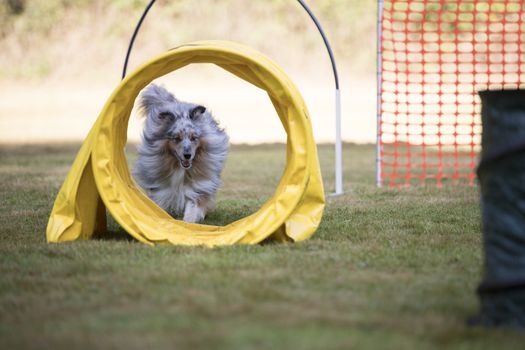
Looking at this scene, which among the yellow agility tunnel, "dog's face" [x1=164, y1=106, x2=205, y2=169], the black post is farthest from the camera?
"dog's face" [x1=164, y1=106, x2=205, y2=169]

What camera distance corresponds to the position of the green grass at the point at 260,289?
3.02 m

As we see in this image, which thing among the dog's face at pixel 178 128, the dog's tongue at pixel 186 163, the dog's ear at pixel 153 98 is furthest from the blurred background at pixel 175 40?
the dog's tongue at pixel 186 163

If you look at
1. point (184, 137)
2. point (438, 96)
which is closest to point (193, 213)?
point (184, 137)

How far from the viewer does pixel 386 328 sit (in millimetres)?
3141

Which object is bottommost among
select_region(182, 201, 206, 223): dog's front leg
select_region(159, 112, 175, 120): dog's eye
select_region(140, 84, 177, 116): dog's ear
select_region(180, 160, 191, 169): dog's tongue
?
select_region(182, 201, 206, 223): dog's front leg

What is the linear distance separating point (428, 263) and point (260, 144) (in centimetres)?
977

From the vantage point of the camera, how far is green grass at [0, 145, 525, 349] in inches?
119

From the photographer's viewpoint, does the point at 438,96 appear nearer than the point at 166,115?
No

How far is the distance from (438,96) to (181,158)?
13279mm

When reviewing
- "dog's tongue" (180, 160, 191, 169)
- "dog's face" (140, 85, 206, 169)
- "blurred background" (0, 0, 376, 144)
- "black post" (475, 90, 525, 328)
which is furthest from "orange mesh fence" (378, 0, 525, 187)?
"black post" (475, 90, 525, 328)

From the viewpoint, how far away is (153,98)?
264 inches

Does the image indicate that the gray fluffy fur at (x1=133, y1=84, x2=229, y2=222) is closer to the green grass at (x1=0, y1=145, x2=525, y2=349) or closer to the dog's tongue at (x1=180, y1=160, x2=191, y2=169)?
the dog's tongue at (x1=180, y1=160, x2=191, y2=169)

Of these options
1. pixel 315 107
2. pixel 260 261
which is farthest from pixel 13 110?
pixel 260 261

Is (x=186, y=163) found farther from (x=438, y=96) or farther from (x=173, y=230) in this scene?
(x=438, y=96)
